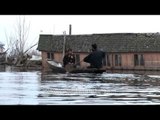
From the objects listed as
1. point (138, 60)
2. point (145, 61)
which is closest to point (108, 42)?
point (138, 60)

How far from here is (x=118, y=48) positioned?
46.0 meters

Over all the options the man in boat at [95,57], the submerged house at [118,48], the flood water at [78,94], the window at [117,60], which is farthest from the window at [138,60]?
the flood water at [78,94]

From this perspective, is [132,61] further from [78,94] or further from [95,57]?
[78,94]

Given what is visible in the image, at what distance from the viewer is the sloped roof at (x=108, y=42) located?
45.6 metres

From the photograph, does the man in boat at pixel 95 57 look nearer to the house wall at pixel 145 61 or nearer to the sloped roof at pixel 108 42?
the house wall at pixel 145 61

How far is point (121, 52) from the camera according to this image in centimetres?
4575

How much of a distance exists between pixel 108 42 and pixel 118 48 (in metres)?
1.77

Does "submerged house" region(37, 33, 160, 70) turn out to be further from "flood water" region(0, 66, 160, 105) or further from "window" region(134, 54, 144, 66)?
"flood water" region(0, 66, 160, 105)

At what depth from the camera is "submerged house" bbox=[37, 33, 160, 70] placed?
44.9 metres

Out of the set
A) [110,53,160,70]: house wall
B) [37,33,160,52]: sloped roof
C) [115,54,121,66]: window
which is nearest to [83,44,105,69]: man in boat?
[110,53,160,70]: house wall

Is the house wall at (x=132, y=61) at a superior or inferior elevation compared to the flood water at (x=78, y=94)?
superior
